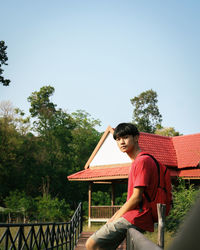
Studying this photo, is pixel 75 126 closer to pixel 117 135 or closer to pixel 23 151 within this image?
pixel 23 151

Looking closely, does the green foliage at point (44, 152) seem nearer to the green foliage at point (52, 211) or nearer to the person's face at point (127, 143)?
the green foliage at point (52, 211)

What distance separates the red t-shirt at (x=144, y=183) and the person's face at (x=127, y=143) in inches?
11.6

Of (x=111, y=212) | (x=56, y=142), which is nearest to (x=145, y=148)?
(x=111, y=212)

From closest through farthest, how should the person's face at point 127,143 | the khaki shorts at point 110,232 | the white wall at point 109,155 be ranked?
1. the khaki shorts at point 110,232
2. the person's face at point 127,143
3. the white wall at point 109,155

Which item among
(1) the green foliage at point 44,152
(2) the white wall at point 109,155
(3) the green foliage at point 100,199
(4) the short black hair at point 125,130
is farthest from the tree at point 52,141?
(4) the short black hair at point 125,130

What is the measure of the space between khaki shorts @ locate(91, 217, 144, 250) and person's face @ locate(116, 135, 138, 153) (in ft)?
2.03

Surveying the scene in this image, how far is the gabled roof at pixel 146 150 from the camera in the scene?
22406 mm

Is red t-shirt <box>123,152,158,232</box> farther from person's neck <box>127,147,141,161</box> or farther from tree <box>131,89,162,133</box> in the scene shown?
tree <box>131,89,162,133</box>

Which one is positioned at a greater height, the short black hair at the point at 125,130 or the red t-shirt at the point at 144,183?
the short black hair at the point at 125,130

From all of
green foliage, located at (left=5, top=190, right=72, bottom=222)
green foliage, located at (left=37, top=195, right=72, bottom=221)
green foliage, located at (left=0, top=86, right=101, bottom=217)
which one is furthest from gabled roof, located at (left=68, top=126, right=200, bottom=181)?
green foliage, located at (left=0, top=86, right=101, bottom=217)

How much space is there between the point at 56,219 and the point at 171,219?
17021mm

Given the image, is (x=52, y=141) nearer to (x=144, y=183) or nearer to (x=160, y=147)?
(x=160, y=147)

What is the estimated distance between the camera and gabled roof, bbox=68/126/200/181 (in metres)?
22.4

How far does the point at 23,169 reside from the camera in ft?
129
